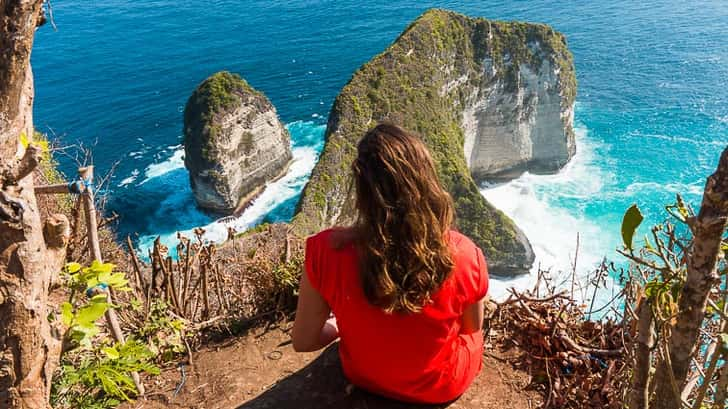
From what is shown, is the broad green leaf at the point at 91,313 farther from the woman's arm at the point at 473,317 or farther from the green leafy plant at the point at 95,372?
the woman's arm at the point at 473,317

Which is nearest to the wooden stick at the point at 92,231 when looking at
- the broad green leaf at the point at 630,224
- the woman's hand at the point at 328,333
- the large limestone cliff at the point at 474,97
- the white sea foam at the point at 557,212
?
the woman's hand at the point at 328,333

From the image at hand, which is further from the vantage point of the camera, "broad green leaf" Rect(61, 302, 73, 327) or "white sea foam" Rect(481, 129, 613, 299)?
"white sea foam" Rect(481, 129, 613, 299)

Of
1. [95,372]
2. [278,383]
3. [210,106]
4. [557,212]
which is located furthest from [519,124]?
[95,372]

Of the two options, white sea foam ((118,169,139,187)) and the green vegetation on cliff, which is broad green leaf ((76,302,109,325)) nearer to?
the green vegetation on cliff

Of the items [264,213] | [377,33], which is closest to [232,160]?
[264,213]

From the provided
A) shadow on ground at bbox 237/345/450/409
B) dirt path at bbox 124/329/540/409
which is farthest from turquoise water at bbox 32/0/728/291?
shadow on ground at bbox 237/345/450/409

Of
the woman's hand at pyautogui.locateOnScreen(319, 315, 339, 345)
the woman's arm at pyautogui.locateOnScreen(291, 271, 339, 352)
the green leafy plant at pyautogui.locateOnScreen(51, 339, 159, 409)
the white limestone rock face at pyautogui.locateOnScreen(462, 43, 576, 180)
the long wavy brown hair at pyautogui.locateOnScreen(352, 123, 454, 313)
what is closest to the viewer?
the long wavy brown hair at pyautogui.locateOnScreen(352, 123, 454, 313)

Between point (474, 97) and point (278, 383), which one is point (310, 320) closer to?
point (278, 383)

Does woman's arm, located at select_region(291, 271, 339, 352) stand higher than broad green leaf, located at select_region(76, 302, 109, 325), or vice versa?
broad green leaf, located at select_region(76, 302, 109, 325)
